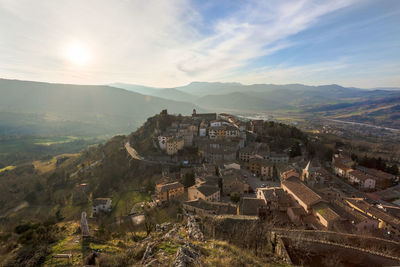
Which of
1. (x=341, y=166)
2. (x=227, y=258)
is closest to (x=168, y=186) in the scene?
(x=227, y=258)

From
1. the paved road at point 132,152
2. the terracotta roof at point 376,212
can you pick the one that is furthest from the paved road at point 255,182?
the paved road at point 132,152

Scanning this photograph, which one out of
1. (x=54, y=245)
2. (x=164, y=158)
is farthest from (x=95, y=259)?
(x=164, y=158)

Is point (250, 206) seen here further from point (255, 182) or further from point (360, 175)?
point (360, 175)

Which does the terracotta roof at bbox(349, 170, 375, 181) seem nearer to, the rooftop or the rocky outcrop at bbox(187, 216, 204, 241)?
the rooftop

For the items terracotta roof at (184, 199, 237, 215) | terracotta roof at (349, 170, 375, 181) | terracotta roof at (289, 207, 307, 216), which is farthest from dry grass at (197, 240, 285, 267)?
terracotta roof at (349, 170, 375, 181)

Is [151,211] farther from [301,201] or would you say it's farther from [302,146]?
[302,146]
